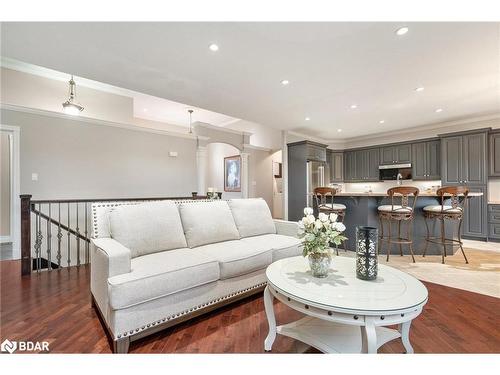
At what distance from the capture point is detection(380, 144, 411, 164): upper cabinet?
5840 mm

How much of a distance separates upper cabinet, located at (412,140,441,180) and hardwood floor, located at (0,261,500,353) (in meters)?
3.85

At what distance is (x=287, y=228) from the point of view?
3.01m

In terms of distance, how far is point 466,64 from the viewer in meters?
2.72

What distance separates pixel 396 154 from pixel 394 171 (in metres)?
0.43

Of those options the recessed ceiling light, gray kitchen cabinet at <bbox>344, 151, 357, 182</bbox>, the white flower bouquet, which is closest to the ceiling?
the recessed ceiling light

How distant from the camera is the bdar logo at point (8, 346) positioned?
1.54 meters

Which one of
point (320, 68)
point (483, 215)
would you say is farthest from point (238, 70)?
point (483, 215)

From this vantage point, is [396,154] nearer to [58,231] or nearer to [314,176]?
[314,176]

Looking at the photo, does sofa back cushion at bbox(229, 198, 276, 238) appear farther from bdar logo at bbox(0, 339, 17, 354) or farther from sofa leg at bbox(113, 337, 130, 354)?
bdar logo at bbox(0, 339, 17, 354)

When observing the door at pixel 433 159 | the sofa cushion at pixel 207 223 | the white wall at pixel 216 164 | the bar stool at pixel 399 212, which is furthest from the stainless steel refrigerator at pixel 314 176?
the white wall at pixel 216 164

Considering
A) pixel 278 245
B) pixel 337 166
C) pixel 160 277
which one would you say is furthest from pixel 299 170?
pixel 160 277

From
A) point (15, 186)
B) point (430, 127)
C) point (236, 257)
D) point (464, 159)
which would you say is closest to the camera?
point (236, 257)

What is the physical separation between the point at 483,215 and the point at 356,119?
308cm

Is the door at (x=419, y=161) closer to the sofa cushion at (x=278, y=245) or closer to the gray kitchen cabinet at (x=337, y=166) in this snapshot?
the gray kitchen cabinet at (x=337, y=166)
